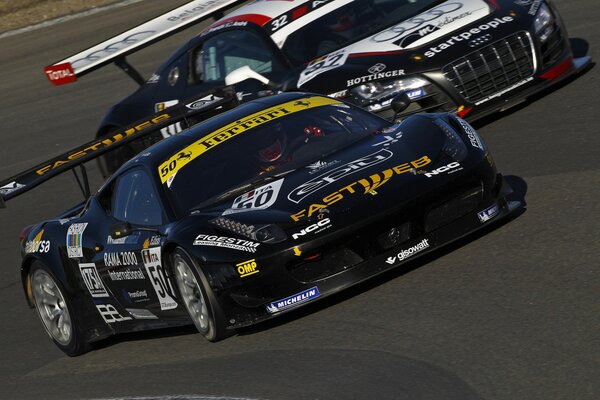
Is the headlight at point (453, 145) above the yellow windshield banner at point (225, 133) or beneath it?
beneath

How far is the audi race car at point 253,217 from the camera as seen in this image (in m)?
6.70

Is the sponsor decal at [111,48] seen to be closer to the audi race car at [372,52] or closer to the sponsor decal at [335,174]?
the audi race car at [372,52]

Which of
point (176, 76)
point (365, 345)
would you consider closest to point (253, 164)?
point (365, 345)

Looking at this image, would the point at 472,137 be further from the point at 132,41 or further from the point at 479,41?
the point at 132,41

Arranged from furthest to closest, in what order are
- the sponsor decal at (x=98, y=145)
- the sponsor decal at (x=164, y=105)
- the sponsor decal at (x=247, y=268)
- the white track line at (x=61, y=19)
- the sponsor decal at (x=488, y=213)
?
1. the white track line at (x=61, y=19)
2. the sponsor decal at (x=164, y=105)
3. the sponsor decal at (x=98, y=145)
4. the sponsor decal at (x=488, y=213)
5. the sponsor decal at (x=247, y=268)

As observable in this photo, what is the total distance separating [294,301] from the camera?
6703mm

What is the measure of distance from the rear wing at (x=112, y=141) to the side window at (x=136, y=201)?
60 centimetres

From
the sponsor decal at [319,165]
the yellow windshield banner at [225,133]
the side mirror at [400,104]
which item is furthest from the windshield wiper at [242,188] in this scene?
the side mirror at [400,104]

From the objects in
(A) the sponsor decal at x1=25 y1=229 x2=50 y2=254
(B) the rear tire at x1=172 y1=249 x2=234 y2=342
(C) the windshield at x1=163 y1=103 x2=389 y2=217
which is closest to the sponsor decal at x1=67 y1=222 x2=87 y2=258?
(A) the sponsor decal at x1=25 y1=229 x2=50 y2=254

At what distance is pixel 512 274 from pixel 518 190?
1.84 m

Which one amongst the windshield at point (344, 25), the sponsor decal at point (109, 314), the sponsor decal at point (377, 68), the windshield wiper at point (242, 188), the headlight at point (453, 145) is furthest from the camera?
the windshield at point (344, 25)

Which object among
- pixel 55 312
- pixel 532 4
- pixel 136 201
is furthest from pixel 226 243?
pixel 532 4

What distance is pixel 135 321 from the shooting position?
7805mm

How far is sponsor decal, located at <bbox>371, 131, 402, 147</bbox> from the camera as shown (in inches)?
293
